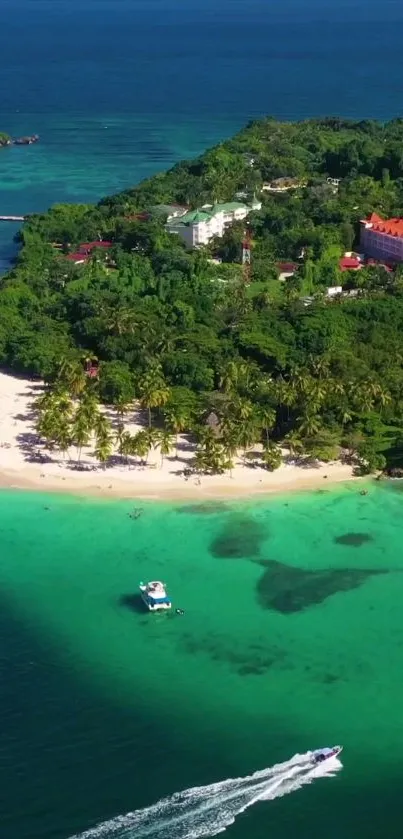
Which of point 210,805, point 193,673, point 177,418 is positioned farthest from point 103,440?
point 210,805

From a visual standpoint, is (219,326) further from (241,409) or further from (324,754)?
(324,754)

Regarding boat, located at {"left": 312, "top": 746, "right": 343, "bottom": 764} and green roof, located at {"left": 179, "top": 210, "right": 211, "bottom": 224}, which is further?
green roof, located at {"left": 179, "top": 210, "right": 211, "bottom": 224}

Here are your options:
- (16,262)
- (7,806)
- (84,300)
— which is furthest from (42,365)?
(7,806)

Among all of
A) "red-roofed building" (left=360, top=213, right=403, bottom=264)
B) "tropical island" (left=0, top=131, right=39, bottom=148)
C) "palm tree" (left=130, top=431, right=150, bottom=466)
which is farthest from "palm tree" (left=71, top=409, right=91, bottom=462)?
"tropical island" (left=0, top=131, right=39, bottom=148)

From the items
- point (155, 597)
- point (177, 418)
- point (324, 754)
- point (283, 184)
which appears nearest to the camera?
point (324, 754)

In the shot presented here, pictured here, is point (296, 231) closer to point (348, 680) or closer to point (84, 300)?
point (84, 300)

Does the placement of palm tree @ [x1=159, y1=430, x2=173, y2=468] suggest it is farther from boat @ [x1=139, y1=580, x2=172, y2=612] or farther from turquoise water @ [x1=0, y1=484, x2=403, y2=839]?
boat @ [x1=139, y1=580, x2=172, y2=612]
